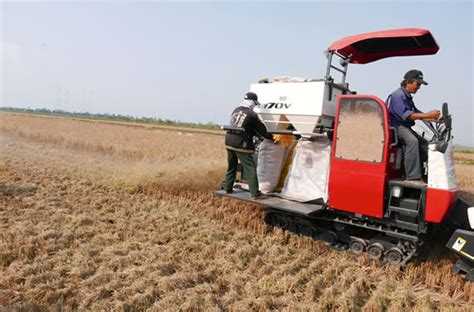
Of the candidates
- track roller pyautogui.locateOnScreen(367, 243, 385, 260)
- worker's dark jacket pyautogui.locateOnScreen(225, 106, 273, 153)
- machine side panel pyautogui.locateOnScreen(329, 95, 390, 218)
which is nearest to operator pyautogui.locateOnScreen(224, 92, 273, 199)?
worker's dark jacket pyautogui.locateOnScreen(225, 106, 273, 153)

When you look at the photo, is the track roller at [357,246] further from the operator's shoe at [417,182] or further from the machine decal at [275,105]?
the machine decal at [275,105]

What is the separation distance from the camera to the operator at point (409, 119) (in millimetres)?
4473

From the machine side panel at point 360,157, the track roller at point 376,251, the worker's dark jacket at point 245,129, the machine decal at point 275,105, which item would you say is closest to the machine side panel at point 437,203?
the machine side panel at point 360,157

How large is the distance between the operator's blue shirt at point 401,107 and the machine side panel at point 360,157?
443 millimetres

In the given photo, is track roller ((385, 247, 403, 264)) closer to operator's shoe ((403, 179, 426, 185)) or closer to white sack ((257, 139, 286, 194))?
operator's shoe ((403, 179, 426, 185))

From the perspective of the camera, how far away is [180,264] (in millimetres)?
4348

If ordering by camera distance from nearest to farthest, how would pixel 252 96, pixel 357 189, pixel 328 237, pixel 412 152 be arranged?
1. pixel 412 152
2. pixel 357 189
3. pixel 328 237
4. pixel 252 96

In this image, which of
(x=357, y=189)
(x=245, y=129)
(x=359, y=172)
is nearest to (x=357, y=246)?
(x=357, y=189)

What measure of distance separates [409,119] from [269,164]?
235cm

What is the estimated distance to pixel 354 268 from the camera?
14.7ft

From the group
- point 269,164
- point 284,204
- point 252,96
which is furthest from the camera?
point 269,164

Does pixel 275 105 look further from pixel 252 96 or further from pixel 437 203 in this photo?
pixel 437 203

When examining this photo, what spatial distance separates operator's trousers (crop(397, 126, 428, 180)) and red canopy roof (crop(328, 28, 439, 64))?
1.29m

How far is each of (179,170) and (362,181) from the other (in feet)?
18.3
